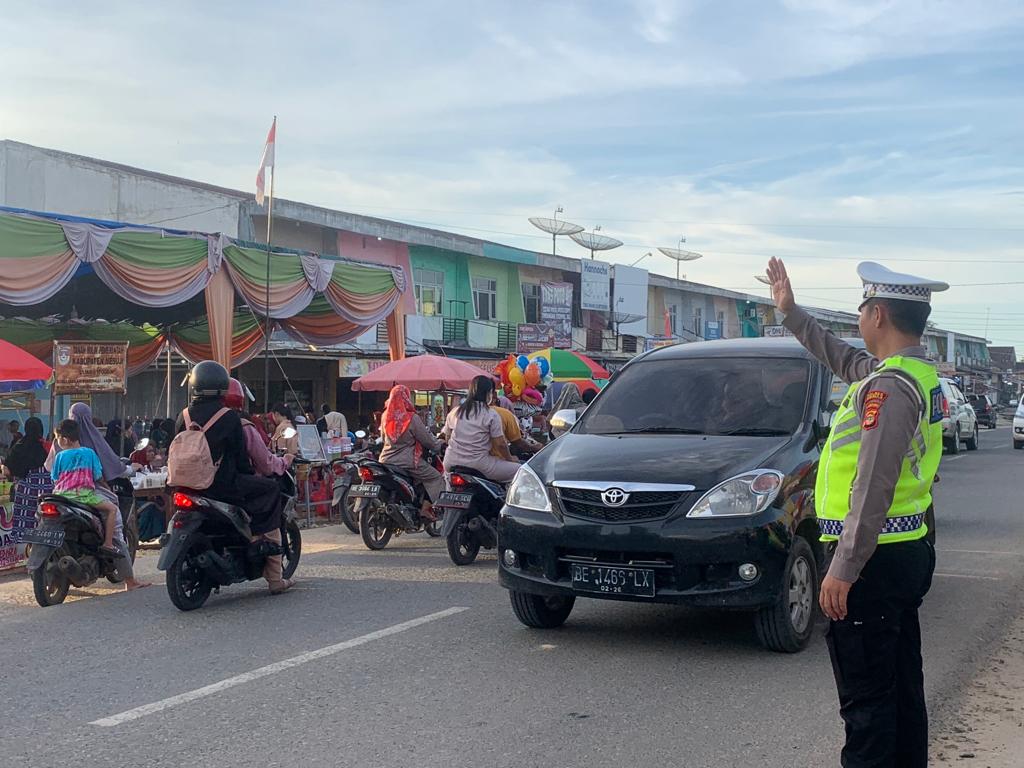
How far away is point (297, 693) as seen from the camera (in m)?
5.72

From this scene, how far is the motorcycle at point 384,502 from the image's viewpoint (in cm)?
1107

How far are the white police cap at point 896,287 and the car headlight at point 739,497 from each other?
2.65 meters

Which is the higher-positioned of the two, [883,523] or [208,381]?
[208,381]

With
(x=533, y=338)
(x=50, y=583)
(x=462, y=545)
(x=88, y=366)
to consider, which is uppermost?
(x=533, y=338)

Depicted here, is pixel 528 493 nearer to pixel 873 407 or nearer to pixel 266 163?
pixel 873 407

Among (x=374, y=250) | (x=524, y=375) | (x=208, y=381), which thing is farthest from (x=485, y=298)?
(x=208, y=381)

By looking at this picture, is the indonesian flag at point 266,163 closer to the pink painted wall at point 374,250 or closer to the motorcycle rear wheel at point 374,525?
the motorcycle rear wheel at point 374,525

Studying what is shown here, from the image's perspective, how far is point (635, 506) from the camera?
618 cm

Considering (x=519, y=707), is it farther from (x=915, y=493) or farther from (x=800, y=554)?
(x=915, y=493)

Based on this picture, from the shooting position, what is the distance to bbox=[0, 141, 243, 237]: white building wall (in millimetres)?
27734

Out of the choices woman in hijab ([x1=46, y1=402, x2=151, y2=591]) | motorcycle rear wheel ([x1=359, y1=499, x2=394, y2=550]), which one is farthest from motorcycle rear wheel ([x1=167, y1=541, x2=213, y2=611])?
motorcycle rear wheel ([x1=359, y1=499, x2=394, y2=550])

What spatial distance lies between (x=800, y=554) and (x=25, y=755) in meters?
4.31

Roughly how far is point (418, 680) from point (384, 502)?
5316mm

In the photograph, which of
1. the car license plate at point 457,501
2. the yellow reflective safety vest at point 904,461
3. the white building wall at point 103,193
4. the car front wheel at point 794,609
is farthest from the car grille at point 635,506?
the white building wall at point 103,193
